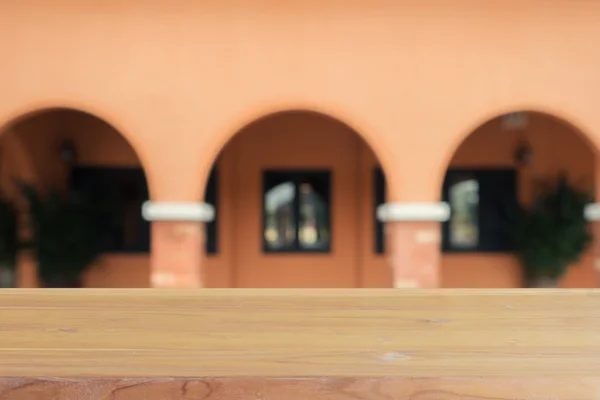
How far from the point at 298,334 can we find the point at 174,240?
470cm

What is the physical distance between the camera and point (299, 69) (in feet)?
17.9

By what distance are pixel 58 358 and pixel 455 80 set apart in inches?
204

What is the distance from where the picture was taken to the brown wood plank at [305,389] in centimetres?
87

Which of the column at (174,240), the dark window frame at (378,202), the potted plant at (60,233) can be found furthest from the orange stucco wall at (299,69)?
the dark window frame at (378,202)

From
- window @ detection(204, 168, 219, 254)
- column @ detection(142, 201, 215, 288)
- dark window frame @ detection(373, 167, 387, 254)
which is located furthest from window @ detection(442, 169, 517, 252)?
column @ detection(142, 201, 215, 288)

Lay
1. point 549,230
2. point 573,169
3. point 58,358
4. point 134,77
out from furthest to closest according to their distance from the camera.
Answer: point 573,169 < point 549,230 < point 134,77 < point 58,358

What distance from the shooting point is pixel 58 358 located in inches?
34.3

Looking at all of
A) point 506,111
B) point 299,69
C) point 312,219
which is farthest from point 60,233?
point 506,111

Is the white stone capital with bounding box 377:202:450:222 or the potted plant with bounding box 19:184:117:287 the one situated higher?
the white stone capital with bounding box 377:202:450:222

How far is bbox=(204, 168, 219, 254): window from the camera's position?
7609 millimetres

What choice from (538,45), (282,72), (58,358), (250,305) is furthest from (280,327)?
(538,45)

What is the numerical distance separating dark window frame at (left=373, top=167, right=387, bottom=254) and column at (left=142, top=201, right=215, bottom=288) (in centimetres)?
291

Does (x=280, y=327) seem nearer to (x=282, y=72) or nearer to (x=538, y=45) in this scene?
(x=282, y=72)

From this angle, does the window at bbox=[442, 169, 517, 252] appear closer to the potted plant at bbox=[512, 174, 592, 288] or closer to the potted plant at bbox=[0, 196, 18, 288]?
the potted plant at bbox=[512, 174, 592, 288]
